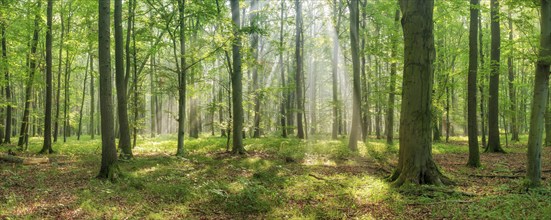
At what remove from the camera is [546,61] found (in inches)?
258

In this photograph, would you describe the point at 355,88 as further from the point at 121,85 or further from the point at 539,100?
the point at 121,85

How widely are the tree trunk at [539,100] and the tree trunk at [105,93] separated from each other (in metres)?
10.2

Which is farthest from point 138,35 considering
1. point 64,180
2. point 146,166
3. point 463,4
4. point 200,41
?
point 463,4

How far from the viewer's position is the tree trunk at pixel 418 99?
812cm

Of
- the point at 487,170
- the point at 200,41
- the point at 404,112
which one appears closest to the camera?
the point at 404,112

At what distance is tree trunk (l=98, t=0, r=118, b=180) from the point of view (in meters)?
9.23

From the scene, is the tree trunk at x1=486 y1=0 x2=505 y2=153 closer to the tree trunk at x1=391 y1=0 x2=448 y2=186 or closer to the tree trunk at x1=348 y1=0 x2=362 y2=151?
the tree trunk at x1=348 y1=0 x2=362 y2=151

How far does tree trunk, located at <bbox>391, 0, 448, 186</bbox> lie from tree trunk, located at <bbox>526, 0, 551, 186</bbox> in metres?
1.87

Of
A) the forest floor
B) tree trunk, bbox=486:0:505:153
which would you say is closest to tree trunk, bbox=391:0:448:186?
the forest floor

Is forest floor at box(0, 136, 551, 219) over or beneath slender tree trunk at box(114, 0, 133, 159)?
beneath

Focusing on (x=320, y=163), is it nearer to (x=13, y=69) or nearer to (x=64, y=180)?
(x=64, y=180)

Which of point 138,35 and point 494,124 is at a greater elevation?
point 138,35

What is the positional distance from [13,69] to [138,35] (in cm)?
852

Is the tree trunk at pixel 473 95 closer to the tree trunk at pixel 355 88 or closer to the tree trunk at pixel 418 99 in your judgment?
the tree trunk at pixel 418 99
